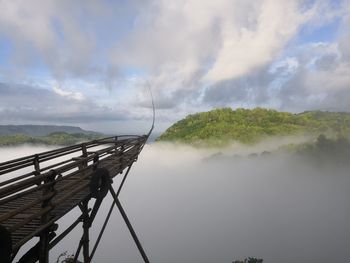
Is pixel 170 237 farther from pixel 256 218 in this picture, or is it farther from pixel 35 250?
pixel 35 250

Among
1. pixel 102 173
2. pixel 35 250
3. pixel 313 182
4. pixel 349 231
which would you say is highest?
pixel 102 173

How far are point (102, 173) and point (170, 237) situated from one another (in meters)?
176

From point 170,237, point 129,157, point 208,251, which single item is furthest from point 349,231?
point 129,157

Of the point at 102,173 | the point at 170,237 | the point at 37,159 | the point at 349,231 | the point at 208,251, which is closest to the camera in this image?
the point at 102,173

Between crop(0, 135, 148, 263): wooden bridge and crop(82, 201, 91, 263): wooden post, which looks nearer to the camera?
crop(0, 135, 148, 263): wooden bridge

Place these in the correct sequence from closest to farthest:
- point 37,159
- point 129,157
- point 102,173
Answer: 1. point 102,173
2. point 37,159
3. point 129,157

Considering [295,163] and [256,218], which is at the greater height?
[295,163]

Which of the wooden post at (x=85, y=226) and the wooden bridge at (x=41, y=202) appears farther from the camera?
the wooden post at (x=85, y=226)

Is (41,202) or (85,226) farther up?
(41,202)

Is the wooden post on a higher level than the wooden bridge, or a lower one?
lower

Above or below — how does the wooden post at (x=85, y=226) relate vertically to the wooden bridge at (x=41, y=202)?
below

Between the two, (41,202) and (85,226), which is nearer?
(41,202)

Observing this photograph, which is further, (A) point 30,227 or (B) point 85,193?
(B) point 85,193

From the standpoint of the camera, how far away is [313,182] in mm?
167250
